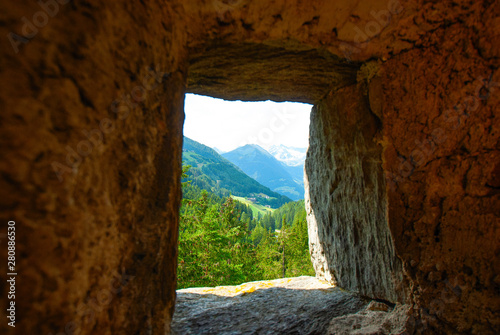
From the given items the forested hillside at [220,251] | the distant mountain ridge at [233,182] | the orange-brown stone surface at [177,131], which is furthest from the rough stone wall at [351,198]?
the distant mountain ridge at [233,182]

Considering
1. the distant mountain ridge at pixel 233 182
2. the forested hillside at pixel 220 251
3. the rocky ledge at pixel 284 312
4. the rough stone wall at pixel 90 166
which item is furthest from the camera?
the distant mountain ridge at pixel 233 182

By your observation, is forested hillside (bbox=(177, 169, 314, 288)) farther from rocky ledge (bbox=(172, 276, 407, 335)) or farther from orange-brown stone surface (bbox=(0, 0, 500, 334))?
orange-brown stone surface (bbox=(0, 0, 500, 334))

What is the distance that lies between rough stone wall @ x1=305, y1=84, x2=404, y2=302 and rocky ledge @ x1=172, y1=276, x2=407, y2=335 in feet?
0.75

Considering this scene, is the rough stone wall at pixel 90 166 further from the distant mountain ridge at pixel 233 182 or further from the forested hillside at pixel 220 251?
the distant mountain ridge at pixel 233 182

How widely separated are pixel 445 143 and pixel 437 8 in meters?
1.19

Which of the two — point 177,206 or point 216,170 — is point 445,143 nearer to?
point 177,206

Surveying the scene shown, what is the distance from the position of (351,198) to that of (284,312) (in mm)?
1546

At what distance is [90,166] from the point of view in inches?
48.5

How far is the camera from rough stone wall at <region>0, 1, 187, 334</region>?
3.13ft

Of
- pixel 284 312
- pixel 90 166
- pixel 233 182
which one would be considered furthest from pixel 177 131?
pixel 233 182

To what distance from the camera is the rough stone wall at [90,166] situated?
95cm

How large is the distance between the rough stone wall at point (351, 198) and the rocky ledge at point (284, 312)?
0.23 metres

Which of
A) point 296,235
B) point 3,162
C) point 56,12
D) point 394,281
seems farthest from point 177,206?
point 296,235

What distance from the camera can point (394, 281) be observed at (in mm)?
2611
